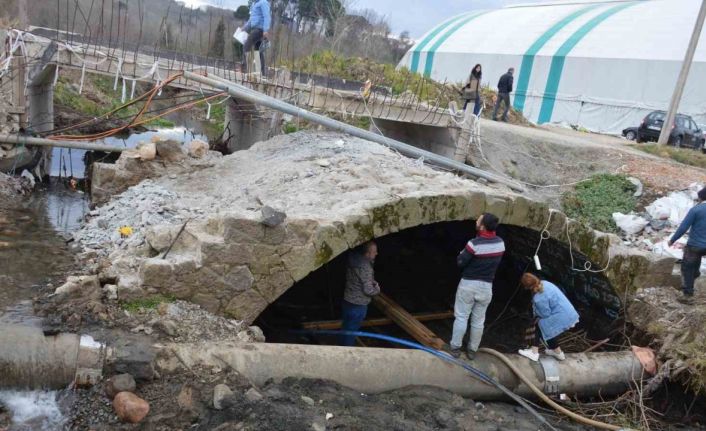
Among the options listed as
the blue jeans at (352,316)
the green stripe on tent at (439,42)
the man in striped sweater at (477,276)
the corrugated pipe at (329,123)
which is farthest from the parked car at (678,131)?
the green stripe on tent at (439,42)

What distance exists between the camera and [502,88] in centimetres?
1873

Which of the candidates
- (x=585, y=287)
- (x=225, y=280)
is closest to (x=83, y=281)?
(x=225, y=280)

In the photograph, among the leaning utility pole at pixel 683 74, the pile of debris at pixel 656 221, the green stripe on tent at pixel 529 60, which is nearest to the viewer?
the pile of debris at pixel 656 221

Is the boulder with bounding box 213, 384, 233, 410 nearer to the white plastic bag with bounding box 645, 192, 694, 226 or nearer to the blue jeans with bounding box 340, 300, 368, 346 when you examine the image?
the blue jeans with bounding box 340, 300, 368, 346

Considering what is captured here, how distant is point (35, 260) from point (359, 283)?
163 inches

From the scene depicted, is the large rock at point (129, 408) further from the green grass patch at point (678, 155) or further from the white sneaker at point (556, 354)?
the green grass patch at point (678, 155)

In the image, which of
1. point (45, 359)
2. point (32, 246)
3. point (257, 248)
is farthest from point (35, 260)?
point (257, 248)

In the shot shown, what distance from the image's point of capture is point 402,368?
19.5ft

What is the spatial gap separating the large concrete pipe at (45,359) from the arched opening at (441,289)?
3.11 meters

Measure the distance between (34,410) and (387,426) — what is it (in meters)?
2.89

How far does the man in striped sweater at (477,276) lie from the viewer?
20.4ft

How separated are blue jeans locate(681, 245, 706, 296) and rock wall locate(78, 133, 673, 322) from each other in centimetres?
23

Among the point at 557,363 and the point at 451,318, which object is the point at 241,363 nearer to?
the point at 557,363

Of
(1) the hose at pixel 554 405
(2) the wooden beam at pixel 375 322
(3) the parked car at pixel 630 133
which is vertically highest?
(3) the parked car at pixel 630 133
